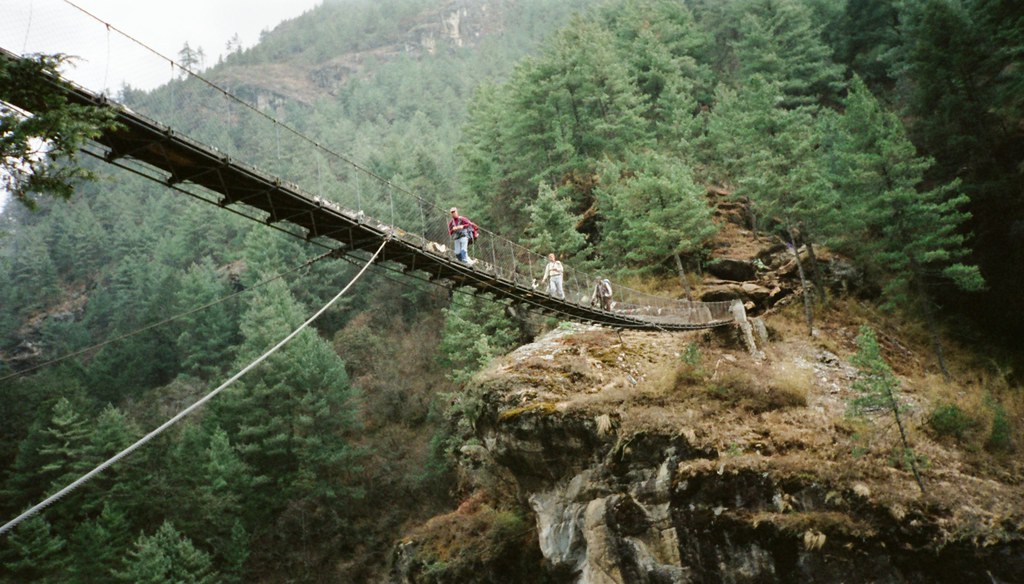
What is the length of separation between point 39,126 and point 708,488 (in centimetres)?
1113

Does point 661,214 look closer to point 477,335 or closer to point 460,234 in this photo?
point 477,335

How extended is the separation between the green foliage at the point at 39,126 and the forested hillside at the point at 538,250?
2.56m

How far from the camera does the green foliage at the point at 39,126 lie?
19.2 feet

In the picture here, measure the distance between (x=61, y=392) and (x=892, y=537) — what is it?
3704 cm

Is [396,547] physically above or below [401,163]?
below

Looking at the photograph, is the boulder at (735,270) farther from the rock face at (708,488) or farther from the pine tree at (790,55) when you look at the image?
the pine tree at (790,55)

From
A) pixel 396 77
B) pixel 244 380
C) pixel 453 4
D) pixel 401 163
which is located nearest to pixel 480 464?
pixel 244 380

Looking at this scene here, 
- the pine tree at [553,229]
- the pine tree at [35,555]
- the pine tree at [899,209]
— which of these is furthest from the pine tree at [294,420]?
the pine tree at [899,209]

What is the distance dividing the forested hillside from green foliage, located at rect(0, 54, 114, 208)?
101 inches

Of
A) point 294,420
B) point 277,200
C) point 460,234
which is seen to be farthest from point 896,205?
point 294,420

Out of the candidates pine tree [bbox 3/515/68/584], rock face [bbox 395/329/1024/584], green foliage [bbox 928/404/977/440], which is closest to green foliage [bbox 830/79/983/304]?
A: rock face [bbox 395/329/1024/584]

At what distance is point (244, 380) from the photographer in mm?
28125

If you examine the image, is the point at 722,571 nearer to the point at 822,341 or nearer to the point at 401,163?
the point at 822,341

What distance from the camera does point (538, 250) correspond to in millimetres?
20781
